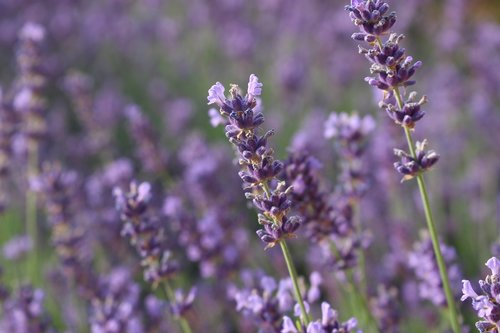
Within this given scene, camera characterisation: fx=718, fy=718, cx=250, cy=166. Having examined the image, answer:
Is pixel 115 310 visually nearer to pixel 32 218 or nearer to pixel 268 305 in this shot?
→ pixel 268 305

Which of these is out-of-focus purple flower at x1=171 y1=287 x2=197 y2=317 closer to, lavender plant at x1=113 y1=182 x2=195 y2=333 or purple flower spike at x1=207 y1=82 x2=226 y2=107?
lavender plant at x1=113 y1=182 x2=195 y2=333

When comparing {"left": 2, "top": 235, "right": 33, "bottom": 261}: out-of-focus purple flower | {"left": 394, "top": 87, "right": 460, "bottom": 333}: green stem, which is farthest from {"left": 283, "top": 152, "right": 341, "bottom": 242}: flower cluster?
{"left": 2, "top": 235, "right": 33, "bottom": 261}: out-of-focus purple flower

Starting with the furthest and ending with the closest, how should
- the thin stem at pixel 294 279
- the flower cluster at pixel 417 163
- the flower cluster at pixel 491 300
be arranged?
1. the flower cluster at pixel 417 163
2. the thin stem at pixel 294 279
3. the flower cluster at pixel 491 300

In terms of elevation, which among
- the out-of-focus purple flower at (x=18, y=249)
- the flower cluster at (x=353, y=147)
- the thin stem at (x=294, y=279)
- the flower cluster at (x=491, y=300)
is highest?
the out-of-focus purple flower at (x=18, y=249)

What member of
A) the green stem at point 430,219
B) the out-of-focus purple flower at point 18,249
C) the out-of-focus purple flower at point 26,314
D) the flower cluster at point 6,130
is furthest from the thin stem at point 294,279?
the out-of-focus purple flower at point 18,249

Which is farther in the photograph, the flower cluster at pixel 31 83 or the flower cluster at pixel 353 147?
the flower cluster at pixel 31 83

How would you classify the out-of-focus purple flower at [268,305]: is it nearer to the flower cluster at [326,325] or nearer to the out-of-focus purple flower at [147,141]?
the flower cluster at [326,325]

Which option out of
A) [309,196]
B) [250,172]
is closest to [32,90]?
[309,196]

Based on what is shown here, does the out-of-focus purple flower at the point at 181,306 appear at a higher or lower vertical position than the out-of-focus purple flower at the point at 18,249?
lower
